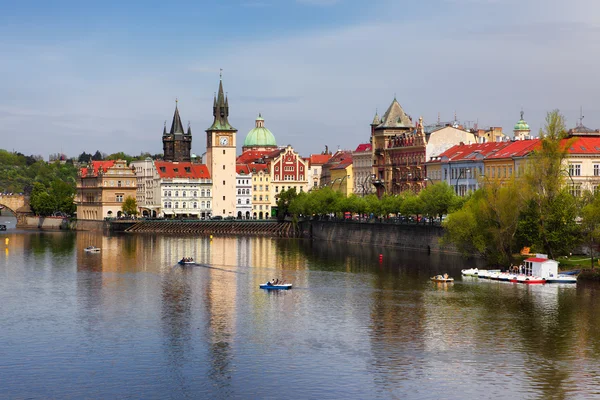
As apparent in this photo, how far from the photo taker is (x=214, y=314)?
70625mm

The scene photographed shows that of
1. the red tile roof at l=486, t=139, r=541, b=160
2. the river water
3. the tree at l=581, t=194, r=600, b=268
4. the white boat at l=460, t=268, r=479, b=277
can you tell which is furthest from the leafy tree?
the tree at l=581, t=194, r=600, b=268

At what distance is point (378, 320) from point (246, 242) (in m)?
85.9

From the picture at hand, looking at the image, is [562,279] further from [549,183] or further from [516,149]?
[516,149]

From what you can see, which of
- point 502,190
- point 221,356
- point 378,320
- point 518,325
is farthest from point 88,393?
point 502,190

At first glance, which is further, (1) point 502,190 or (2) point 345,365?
(1) point 502,190

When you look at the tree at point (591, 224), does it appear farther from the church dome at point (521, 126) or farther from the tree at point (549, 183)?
the church dome at point (521, 126)

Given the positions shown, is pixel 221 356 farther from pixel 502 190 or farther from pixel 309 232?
pixel 309 232

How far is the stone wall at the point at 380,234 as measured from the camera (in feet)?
393

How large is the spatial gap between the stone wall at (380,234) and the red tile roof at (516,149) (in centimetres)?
1649

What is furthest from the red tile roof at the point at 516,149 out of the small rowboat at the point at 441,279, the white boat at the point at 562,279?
the small rowboat at the point at 441,279

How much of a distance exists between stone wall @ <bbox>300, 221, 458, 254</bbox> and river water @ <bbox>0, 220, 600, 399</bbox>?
1737cm

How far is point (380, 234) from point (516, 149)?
20.1m

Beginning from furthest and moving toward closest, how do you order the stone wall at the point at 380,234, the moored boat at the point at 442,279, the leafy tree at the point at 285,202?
1. the leafy tree at the point at 285,202
2. the stone wall at the point at 380,234
3. the moored boat at the point at 442,279

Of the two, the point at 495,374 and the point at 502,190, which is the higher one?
the point at 502,190
